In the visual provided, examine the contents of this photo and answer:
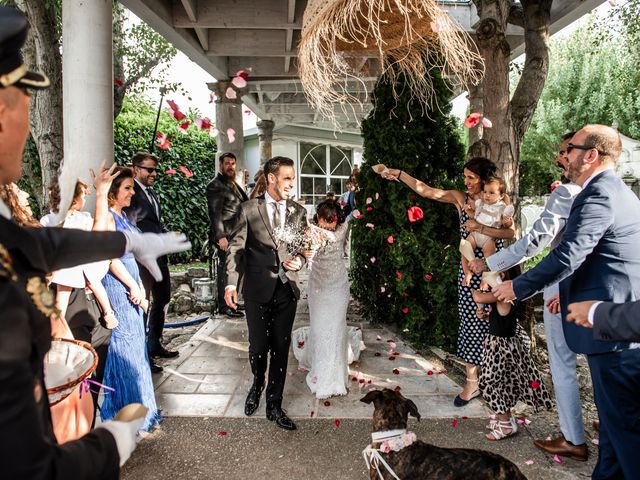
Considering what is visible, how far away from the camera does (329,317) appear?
15.5 ft

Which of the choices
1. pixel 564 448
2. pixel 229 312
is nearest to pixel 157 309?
pixel 229 312

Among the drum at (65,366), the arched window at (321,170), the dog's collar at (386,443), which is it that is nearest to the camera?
the drum at (65,366)

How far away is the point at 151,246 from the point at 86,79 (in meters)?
4.42

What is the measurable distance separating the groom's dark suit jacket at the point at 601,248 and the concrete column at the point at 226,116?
9.12 metres

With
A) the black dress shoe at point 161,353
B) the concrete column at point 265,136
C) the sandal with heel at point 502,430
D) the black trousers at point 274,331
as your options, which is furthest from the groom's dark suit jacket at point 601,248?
the concrete column at point 265,136

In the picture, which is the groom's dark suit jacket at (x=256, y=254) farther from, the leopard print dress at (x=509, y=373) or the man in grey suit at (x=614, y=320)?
the man in grey suit at (x=614, y=320)

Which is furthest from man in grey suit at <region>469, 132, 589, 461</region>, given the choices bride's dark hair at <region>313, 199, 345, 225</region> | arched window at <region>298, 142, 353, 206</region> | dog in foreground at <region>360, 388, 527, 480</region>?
arched window at <region>298, 142, 353, 206</region>

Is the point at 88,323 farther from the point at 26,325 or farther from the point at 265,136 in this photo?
the point at 265,136

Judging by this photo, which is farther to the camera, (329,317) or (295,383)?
(295,383)

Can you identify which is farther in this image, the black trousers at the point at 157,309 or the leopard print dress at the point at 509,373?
the black trousers at the point at 157,309

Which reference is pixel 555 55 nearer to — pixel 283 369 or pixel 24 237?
pixel 283 369

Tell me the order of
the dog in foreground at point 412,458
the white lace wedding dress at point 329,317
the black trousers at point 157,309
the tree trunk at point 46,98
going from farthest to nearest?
the tree trunk at point 46,98 < the black trousers at point 157,309 < the white lace wedding dress at point 329,317 < the dog in foreground at point 412,458

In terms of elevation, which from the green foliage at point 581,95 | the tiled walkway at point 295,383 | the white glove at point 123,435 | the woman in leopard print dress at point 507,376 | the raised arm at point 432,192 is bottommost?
the tiled walkway at point 295,383

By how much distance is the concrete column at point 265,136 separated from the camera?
17.5 m
